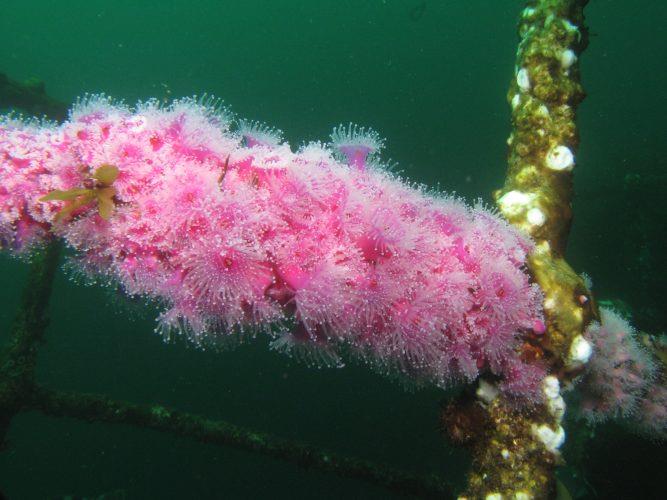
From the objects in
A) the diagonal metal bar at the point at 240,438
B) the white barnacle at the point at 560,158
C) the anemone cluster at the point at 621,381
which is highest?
the white barnacle at the point at 560,158

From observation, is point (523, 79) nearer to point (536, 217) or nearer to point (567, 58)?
point (567, 58)

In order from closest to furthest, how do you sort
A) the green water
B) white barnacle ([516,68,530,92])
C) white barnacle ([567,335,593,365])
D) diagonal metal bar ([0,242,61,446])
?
white barnacle ([567,335,593,365]), white barnacle ([516,68,530,92]), diagonal metal bar ([0,242,61,446]), the green water

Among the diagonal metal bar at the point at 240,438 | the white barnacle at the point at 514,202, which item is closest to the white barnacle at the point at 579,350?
the white barnacle at the point at 514,202

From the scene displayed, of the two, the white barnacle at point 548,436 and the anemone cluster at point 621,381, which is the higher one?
the anemone cluster at point 621,381

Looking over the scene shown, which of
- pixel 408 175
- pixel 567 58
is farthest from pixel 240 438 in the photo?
pixel 408 175

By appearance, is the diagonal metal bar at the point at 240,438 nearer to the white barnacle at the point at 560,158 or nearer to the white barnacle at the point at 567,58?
the white barnacle at the point at 560,158

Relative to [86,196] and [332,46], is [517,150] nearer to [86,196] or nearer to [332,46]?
[86,196]

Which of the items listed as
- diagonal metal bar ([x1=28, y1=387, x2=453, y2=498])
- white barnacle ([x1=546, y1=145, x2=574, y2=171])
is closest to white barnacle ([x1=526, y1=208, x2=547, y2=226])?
white barnacle ([x1=546, y1=145, x2=574, y2=171])

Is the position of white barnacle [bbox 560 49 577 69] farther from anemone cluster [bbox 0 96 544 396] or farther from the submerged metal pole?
anemone cluster [bbox 0 96 544 396]
